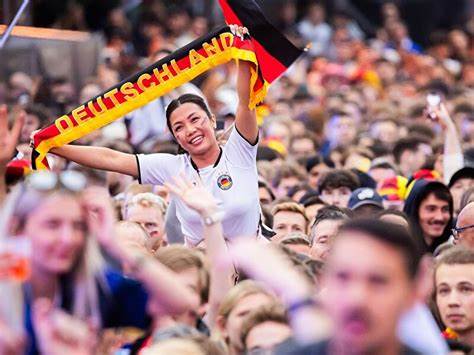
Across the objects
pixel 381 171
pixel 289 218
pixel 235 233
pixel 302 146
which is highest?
pixel 302 146

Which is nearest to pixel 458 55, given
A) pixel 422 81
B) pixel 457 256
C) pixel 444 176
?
pixel 422 81

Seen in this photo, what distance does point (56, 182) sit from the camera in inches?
219

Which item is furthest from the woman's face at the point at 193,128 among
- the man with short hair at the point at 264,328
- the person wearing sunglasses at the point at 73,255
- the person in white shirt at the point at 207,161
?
the person wearing sunglasses at the point at 73,255

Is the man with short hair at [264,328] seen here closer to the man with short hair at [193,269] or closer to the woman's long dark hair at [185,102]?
the man with short hair at [193,269]

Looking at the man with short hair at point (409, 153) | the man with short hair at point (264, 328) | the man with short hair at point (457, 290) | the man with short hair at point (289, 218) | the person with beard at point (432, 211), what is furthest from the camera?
the man with short hair at point (409, 153)

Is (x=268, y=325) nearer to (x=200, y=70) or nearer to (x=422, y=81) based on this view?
(x=200, y=70)

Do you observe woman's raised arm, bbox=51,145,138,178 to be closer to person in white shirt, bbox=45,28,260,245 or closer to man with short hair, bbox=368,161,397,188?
person in white shirt, bbox=45,28,260,245

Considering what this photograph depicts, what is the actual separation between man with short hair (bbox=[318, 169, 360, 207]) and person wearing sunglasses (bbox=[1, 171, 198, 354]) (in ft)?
23.6

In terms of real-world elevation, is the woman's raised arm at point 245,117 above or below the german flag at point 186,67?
below

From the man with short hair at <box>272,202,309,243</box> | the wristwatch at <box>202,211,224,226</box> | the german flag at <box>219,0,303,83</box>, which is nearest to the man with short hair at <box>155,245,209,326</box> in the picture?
the wristwatch at <box>202,211,224,226</box>

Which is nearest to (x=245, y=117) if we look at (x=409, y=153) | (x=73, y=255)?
(x=73, y=255)

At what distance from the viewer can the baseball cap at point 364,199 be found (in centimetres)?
1149

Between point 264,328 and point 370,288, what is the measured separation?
1.83m

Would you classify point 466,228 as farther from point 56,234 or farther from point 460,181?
point 56,234
